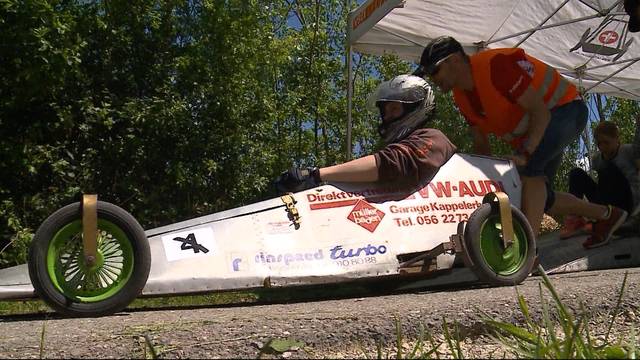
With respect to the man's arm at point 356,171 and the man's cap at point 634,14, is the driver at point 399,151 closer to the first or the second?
the man's arm at point 356,171

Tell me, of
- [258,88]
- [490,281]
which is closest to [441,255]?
[490,281]

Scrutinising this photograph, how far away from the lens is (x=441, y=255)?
104 inches

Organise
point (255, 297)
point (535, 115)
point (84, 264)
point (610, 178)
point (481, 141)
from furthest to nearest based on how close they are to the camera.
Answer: point (610, 178) → point (481, 141) → point (255, 297) → point (535, 115) → point (84, 264)

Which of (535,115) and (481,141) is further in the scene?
(481,141)

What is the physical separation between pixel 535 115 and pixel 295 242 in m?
1.50

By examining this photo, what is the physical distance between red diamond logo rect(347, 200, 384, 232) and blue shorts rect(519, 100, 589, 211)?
1006mm

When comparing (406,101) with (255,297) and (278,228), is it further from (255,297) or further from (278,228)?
(255,297)

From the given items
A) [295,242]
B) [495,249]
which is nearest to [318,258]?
[295,242]

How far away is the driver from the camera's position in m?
2.53

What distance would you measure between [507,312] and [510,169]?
4.73 feet

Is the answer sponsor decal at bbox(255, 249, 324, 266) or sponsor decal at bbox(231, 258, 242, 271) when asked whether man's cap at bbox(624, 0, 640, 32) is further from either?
sponsor decal at bbox(231, 258, 242, 271)

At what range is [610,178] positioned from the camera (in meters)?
4.28

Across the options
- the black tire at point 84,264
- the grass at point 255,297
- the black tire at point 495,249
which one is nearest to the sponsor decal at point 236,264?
the black tire at point 84,264

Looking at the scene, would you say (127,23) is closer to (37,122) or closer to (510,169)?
(37,122)
